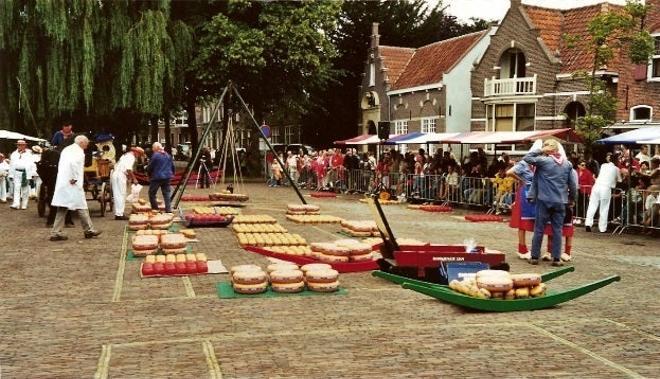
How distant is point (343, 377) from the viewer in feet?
18.0

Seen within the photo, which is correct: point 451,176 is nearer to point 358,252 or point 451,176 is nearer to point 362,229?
point 362,229

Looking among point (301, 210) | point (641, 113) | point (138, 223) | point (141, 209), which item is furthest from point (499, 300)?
point (641, 113)

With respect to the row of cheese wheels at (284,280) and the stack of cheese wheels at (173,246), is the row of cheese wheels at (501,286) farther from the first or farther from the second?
the stack of cheese wheels at (173,246)

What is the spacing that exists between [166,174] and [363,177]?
39.8 feet

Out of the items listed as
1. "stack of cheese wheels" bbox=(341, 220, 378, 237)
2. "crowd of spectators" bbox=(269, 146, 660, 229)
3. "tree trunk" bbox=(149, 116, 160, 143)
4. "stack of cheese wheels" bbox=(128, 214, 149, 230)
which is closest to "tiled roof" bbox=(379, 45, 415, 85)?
"crowd of spectators" bbox=(269, 146, 660, 229)

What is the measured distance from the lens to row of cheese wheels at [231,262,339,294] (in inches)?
343

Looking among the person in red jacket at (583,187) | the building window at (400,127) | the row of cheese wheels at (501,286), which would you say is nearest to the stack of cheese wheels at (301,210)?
the person in red jacket at (583,187)

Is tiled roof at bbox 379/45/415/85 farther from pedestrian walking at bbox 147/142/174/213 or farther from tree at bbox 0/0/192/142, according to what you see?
pedestrian walking at bbox 147/142/174/213

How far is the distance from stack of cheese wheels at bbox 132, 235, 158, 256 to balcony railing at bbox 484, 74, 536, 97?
25.9 meters

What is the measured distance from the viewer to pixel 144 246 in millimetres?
11820

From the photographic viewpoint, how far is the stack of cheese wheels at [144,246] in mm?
11789

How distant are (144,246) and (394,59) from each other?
35.3 metres

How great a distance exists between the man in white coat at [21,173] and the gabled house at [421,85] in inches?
914

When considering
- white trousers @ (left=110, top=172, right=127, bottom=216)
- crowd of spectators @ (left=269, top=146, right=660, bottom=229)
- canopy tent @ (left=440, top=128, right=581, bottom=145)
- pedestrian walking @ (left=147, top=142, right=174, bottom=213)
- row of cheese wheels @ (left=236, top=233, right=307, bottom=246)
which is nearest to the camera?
row of cheese wheels @ (left=236, top=233, right=307, bottom=246)
